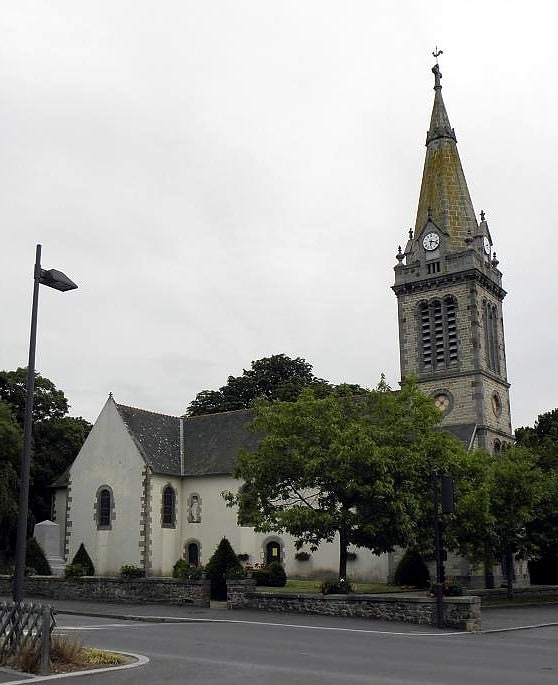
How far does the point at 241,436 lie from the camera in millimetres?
49312

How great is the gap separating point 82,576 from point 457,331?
2541 centimetres

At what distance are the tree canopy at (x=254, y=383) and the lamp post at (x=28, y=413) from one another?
168ft

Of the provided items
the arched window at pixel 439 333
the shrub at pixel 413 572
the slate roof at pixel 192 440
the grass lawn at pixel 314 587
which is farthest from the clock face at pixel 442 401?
the grass lawn at pixel 314 587

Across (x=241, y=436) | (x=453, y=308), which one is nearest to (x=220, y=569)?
(x=241, y=436)

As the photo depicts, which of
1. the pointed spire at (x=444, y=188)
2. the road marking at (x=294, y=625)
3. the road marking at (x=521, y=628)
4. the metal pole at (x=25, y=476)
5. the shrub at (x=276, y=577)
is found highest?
the pointed spire at (x=444, y=188)

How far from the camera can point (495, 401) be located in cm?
4747

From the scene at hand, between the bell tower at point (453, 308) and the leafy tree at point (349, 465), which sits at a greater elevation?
the bell tower at point (453, 308)

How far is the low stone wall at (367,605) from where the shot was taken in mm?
22359

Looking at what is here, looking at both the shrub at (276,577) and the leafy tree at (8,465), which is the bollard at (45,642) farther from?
A: the leafy tree at (8,465)

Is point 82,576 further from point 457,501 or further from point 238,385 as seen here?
point 238,385

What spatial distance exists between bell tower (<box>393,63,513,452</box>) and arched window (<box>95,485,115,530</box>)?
62.3 feet

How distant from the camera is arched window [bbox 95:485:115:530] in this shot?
4760cm

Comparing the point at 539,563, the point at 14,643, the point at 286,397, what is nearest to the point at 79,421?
the point at 286,397

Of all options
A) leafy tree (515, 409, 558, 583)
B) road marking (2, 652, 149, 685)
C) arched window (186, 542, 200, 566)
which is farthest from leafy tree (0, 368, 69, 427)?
road marking (2, 652, 149, 685)
